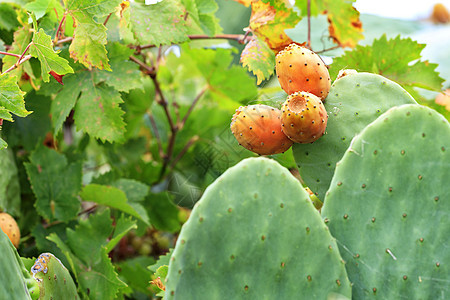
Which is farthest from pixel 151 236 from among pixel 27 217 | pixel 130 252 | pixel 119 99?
pixel 119 99

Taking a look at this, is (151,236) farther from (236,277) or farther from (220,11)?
(236,277)

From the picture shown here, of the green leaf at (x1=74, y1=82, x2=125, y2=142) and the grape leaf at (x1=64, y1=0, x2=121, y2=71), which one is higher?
the grape leaf at (x1=64, y1=0, x2=121, y2=71)

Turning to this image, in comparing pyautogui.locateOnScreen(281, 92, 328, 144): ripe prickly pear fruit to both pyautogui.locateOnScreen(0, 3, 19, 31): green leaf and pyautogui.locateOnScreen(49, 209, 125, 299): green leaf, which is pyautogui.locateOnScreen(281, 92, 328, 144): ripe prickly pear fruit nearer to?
pyautogui.locateOnScreen(49, 209, 125, 299): green leaf

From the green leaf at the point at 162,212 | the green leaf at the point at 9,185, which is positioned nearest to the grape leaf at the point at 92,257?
the green leaf at the point at 9,185

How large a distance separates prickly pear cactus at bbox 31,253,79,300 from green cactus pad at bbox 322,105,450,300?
0.40 metres

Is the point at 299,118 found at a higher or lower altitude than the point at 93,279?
higher

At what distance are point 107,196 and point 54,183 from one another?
0.13m

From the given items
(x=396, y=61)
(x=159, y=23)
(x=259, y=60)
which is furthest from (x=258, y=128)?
(x=396, y=61)

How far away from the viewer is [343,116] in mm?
808

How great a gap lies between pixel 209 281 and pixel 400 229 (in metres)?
0.27

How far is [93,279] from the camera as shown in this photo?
0.96m

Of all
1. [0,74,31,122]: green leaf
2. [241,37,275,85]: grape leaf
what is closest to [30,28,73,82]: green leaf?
[0,74,31,122]: green leaf

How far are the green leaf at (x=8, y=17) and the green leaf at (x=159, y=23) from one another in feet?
1.06

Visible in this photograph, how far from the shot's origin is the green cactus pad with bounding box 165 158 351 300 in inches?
24.2
